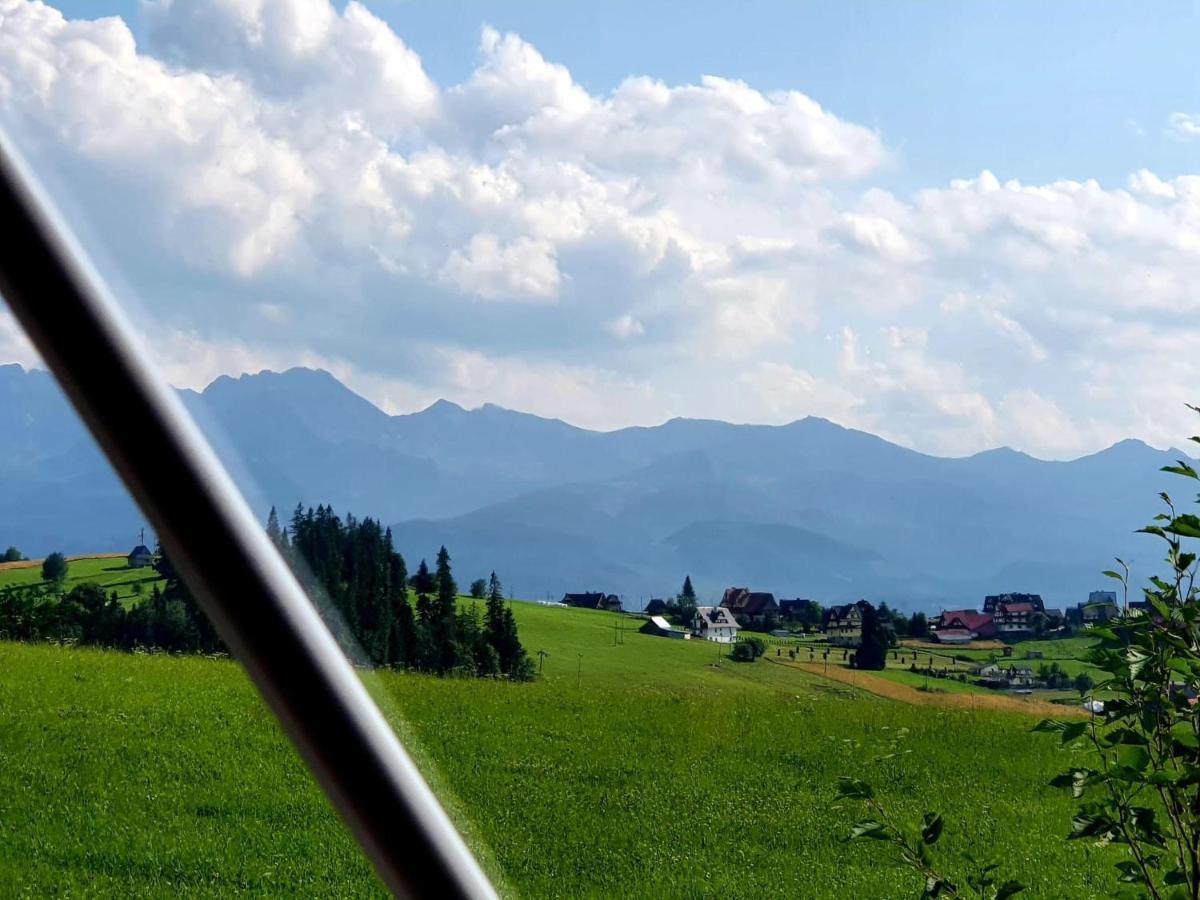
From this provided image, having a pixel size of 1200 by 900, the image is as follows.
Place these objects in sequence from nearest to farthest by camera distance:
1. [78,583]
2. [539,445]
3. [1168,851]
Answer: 1. [1168,851]
2. [78,583]
3. [539,445]

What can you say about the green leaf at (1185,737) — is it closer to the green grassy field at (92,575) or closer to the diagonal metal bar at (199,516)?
the diagonal metal bar at (199,516)

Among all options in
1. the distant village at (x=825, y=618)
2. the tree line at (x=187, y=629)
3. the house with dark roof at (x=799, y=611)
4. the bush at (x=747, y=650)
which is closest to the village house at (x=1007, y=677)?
the distant village at (x=825, y=618)

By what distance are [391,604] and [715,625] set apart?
548 cm

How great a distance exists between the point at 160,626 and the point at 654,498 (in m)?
15.7

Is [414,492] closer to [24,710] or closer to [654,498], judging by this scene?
[24,710]

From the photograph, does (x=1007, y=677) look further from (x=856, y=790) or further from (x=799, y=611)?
(x=856, y=790)

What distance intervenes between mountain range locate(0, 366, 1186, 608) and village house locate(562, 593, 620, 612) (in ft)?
1.13

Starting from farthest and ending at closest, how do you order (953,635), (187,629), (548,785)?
(953,635)
(548,785)
(187,629)

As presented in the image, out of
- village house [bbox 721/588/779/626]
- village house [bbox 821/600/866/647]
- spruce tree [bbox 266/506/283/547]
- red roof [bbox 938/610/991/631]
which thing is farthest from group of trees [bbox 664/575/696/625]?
spruce tree [bbox 266/506/283/547]

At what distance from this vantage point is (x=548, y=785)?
3844 mm

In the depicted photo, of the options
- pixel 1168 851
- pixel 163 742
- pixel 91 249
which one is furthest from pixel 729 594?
pixel 91 249

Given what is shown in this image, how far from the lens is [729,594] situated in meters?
7.36

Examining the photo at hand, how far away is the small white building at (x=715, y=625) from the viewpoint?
6539mm

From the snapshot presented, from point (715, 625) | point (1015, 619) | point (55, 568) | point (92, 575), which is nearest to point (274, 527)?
point (92, 575)
